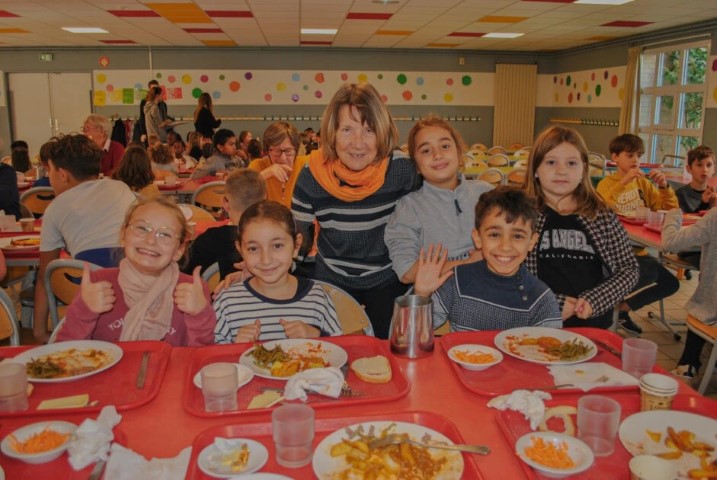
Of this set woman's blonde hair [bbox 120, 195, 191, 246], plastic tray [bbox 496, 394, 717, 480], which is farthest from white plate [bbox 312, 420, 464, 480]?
woman's blonde hair [bbox 120, 195, 191, 246]

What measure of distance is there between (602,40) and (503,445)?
11.9 m

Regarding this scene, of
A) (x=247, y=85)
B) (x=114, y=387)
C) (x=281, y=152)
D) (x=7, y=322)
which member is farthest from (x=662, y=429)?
(x=247, y=85)

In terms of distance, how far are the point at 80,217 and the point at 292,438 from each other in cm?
239

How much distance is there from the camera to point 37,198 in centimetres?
529

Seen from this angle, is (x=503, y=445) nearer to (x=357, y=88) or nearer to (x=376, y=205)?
(x=376, y=205)

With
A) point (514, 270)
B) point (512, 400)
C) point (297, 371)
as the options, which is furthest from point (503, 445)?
point (514, 270)

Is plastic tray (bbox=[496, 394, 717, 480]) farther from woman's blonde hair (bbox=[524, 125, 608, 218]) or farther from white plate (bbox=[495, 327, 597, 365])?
woman's blonde hair (bbox=[524, 125, 608, 218])

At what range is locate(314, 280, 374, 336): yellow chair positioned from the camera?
7.32ft

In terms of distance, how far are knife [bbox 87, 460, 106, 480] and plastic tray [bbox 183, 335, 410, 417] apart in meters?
Answer: 0.25

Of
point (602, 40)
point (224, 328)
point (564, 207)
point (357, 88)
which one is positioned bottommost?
point (224, 328)

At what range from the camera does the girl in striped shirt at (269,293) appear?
2.06 meters

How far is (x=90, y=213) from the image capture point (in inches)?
123

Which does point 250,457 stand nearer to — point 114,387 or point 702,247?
point 114,387

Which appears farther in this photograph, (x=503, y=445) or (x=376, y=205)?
(x=376, y=205)
